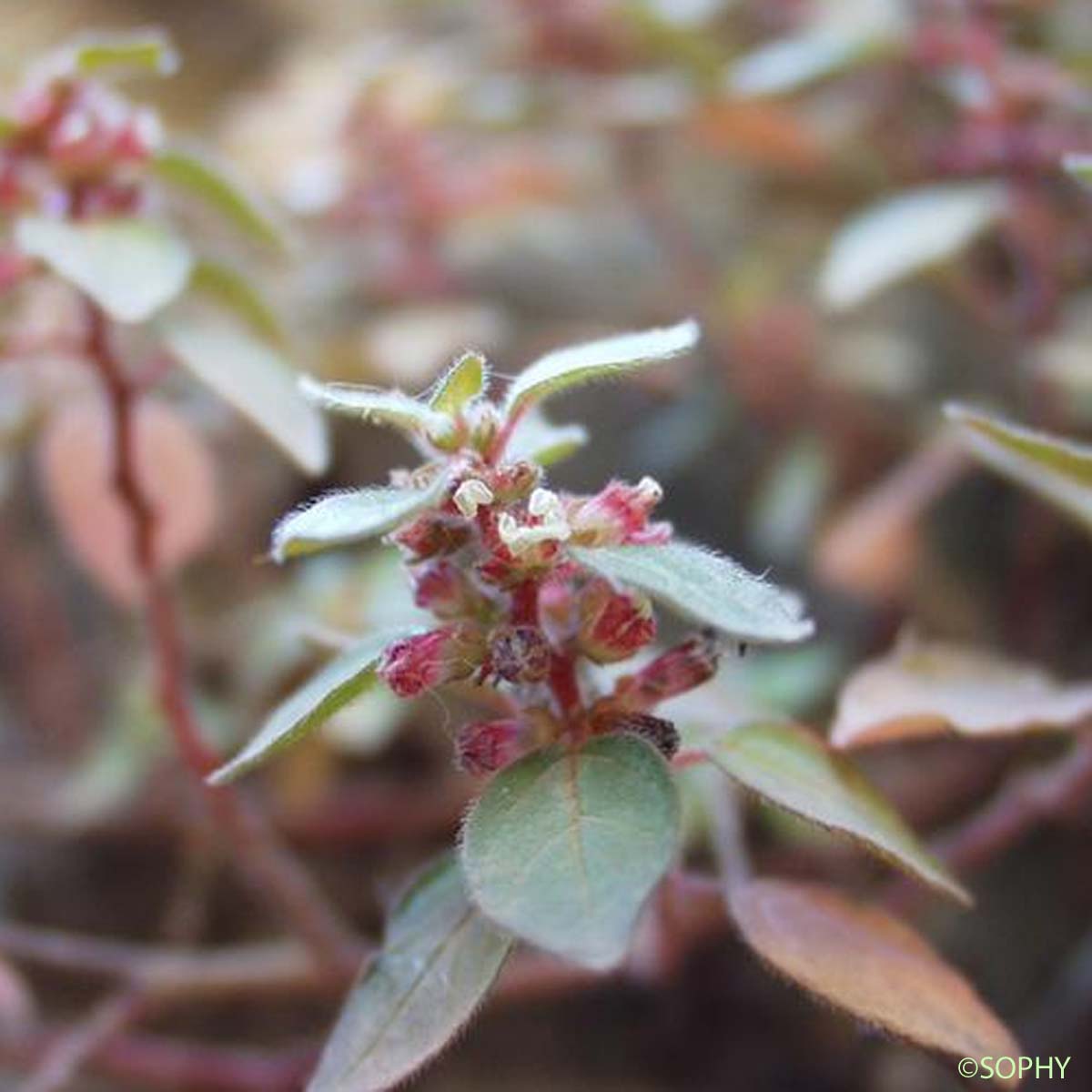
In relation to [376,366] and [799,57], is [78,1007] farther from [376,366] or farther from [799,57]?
[799,57]

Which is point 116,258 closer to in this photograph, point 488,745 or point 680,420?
point 488,745

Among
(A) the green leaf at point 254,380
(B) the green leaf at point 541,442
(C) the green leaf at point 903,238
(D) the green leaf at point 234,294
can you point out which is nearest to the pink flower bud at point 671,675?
(B) the green leaf at point 541,442

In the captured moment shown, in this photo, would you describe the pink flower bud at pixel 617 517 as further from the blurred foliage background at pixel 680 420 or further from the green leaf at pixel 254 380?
the blurred foliage background at pixel 680 420

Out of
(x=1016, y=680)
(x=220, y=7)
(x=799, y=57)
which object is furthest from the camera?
(x=220, y=7)

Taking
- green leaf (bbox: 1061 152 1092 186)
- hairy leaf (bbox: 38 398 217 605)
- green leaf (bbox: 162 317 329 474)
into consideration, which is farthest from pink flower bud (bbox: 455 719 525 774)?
hairy leaf (bbox: 38 398 217 605)

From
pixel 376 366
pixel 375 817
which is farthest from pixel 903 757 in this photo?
pixel 376 366

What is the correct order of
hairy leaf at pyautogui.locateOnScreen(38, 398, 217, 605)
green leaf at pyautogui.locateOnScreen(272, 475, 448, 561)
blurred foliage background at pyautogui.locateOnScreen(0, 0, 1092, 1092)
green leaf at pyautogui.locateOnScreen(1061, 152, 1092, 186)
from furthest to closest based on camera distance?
blurred foliage background at pyautogui.locateOnScreen(0, 0, 1092, 1092) → hairy leaf at pyautogui.locateOnScreen(38, 398, 217, 605) → green leaf at pyautogui.locateOnScreen(1061, 152, 1092, 186) → green leaf at pyautogui.locateOnScreen(272, 475, 448, 561)

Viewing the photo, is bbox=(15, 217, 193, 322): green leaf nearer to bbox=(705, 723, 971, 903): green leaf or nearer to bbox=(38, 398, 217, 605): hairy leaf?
bbox=(38, 398, 217, 605): hairy leaf
